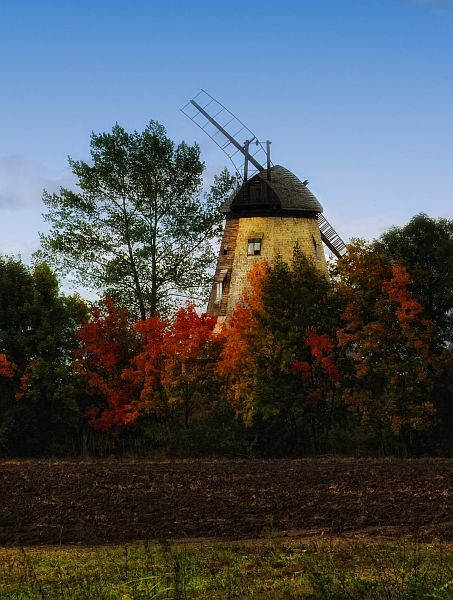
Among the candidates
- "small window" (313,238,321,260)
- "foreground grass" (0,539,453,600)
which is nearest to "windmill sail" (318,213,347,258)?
"small window" (313,238,321,260)

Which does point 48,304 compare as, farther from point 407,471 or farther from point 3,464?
point 407,471

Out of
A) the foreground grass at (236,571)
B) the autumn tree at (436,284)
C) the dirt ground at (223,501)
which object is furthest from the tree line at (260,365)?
the foreground grass at (236,571)

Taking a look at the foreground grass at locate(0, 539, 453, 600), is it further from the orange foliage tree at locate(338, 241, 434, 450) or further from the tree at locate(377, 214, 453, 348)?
the tree at locate(377, 214, 453, 348)

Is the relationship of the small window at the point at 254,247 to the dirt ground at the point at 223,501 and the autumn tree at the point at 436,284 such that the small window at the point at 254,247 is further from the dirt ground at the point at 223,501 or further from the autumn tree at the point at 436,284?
the dirt ground at the point at 223,501

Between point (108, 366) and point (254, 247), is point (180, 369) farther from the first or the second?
point (254, 247)

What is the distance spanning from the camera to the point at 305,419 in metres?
55.5

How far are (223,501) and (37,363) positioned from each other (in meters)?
26.2

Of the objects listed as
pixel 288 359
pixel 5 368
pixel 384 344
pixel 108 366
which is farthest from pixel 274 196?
pixel 5 368

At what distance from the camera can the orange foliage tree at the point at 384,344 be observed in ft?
171

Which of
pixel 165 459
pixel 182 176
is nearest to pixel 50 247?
pixel 182 176

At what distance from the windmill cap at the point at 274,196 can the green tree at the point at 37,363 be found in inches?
633

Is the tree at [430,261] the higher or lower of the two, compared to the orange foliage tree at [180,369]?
higher

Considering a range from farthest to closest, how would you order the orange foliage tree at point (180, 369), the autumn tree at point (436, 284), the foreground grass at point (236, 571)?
the orange foliage tree at point (180, 369), the autumn tree at point (436, 284), the foreground grass at point (236, 571)

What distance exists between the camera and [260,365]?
5534cm
